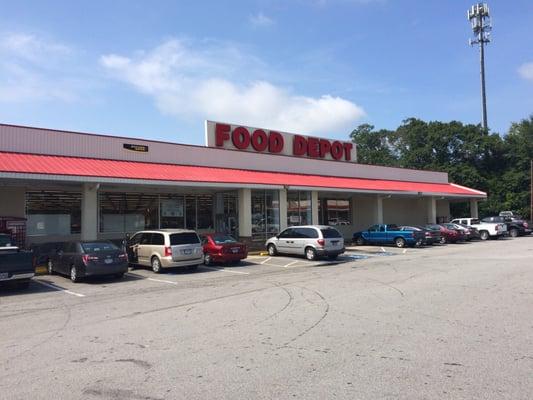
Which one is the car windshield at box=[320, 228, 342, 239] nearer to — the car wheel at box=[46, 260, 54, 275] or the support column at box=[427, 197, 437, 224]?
the car wheel at box=[46, 260, 54, 275]

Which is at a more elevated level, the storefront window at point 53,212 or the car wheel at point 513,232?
the storefront window at point 53,212

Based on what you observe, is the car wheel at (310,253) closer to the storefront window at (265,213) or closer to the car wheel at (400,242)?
the storefront window at (265,213)

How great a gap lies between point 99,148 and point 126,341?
59.9ft

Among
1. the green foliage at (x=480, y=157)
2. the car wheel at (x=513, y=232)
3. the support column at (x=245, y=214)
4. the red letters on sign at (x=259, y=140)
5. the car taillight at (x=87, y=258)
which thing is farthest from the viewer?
the green foliage at (x=480, y=157)

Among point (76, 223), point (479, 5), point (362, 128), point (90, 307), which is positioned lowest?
point (90, 307)

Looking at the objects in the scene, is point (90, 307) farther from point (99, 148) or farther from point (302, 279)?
point (99, 148)

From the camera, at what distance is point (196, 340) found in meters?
7.46

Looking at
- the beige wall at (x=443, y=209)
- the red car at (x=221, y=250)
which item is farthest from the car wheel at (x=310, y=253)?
the beige wall at (x=443, y=209)

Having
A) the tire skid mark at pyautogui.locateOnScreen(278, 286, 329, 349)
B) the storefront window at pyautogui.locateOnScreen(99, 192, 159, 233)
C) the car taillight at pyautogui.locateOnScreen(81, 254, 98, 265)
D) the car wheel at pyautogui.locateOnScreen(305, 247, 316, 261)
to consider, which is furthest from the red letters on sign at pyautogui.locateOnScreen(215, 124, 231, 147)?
the tire skid mark at pyautogui.locateOnScreen(278, 286, 329, 349)

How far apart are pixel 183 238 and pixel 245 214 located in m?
8.29

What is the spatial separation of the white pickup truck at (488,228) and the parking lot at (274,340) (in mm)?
23825

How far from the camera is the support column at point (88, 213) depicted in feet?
66.3

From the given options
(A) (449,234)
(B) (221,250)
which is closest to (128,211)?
(B) (221,250)

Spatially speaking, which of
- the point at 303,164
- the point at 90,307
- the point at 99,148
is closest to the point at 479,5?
the point at 303,164
